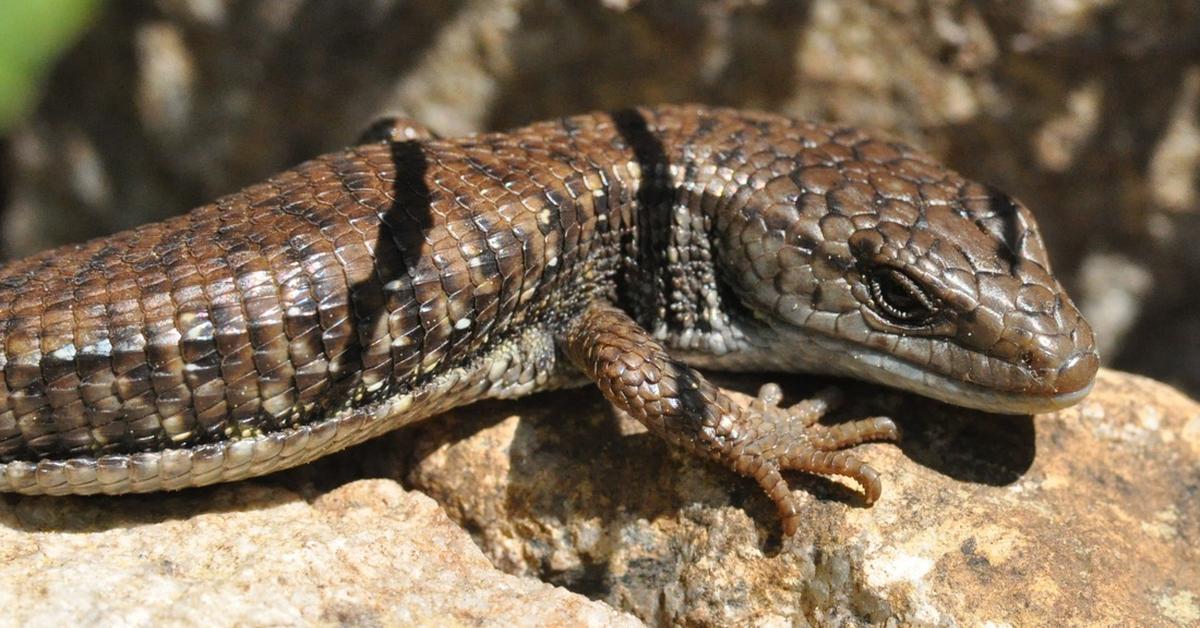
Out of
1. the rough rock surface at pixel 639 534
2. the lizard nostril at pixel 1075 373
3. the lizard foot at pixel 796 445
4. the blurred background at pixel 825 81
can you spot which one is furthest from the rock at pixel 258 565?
the blurred background at pixel 825 81

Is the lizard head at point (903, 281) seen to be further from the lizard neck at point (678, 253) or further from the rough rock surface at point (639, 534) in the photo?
the rough rock surface at point (639, 534)

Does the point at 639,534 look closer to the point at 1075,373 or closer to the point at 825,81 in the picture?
the point at 1075,373

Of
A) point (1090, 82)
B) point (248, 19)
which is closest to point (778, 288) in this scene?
point (1090, 82)

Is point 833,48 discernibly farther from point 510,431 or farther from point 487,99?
point 510,431

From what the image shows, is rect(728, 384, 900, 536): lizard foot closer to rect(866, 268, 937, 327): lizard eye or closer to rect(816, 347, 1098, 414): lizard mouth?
rect(816, 347, 1098, 414): lizard mouth

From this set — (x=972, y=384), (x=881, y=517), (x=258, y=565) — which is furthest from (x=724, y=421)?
(x=258, y=565)

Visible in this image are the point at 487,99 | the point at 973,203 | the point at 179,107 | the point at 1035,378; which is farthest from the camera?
the point at 179,107
